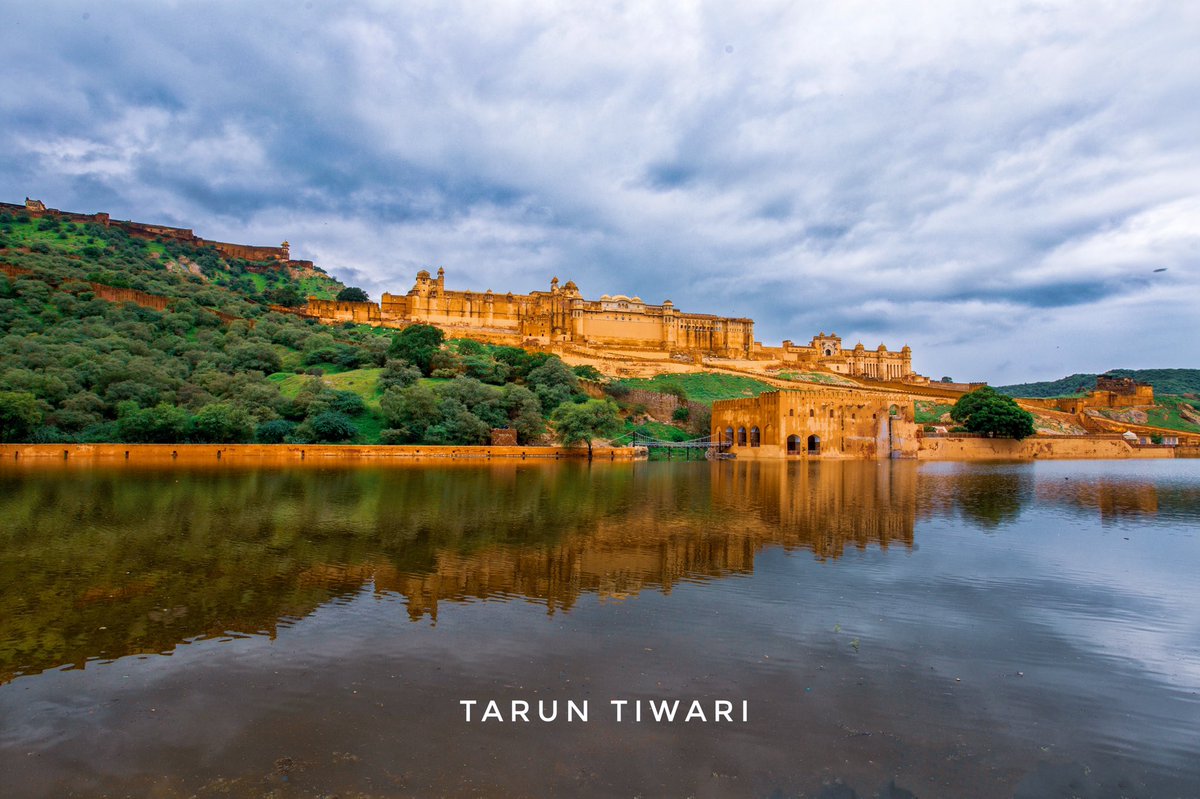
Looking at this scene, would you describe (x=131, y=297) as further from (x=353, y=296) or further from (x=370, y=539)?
(x=370, y=539)

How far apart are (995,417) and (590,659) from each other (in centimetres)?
5338

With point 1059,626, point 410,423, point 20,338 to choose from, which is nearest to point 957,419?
point 410,423

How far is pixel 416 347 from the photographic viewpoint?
52.0 metres

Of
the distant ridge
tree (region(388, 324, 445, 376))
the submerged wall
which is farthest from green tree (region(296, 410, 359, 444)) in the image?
the distant ridge

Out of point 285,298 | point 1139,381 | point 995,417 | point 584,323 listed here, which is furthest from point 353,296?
point 1139,381

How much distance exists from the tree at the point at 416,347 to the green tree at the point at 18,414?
22.8 meters

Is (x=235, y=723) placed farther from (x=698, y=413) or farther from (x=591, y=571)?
(x=698, y=413)

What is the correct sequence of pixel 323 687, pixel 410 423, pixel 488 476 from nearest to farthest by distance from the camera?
pixel 323 687 → pixel 488 476 → pixel 410 423

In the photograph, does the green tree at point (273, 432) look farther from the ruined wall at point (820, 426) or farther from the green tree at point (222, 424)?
the ruined wall at point (820, 426)

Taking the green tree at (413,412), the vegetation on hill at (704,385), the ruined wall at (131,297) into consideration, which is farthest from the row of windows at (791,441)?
the ruined wall at (131,297)

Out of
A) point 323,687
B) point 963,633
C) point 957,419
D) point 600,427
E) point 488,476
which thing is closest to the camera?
point 323,687

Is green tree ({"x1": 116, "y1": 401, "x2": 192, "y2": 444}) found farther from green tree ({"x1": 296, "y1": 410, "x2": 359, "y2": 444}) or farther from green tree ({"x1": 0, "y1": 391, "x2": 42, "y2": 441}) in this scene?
green tree ({"x1": 296, "y1": 410, "x2": 359, "y2": 444})

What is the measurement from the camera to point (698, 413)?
5688 cm

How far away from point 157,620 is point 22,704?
6.67ft
